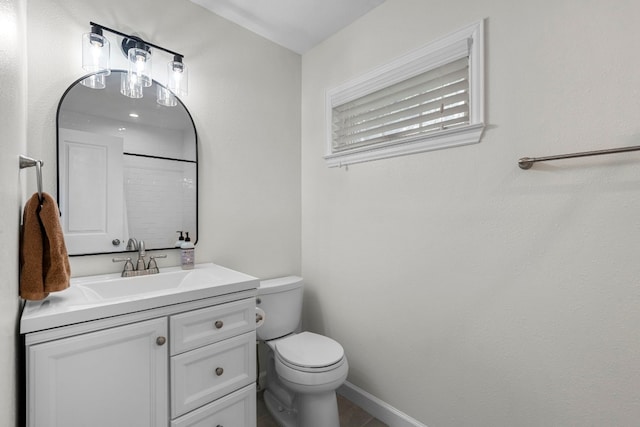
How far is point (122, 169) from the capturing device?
1.54m

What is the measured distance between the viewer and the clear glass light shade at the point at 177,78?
64.3 inches

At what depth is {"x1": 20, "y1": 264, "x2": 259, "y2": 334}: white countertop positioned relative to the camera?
3.11 feet

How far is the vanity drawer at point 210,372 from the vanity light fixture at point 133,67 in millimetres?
1335

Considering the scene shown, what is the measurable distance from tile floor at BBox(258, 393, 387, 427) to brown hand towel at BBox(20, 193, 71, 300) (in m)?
1.37

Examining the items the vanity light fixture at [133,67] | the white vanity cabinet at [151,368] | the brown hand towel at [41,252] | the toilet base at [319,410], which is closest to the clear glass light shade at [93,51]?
the vanity light fixture at [133,67]

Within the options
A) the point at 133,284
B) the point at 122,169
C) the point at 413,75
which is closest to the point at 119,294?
the point at 133,284

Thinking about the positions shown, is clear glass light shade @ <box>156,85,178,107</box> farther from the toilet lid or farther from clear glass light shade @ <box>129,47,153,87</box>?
the toilet lid

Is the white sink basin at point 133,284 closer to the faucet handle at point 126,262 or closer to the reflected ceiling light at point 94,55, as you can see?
the faucet handle at point 126,262

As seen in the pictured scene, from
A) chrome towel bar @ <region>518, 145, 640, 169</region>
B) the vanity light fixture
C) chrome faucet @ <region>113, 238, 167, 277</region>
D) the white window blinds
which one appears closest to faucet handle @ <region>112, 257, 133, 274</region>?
chrome faucet @ <region>113, 238, 167, 277</region>

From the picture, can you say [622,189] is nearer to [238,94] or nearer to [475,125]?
[475,125]

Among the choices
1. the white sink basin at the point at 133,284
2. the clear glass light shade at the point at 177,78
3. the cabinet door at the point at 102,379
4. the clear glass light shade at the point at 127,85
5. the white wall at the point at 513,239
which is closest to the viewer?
the cabinet door at the point at 102,379

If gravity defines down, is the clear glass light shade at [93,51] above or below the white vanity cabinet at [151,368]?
above

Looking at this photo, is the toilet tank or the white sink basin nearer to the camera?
the white sink basin

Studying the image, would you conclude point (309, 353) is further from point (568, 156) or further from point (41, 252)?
point (568, 156)
